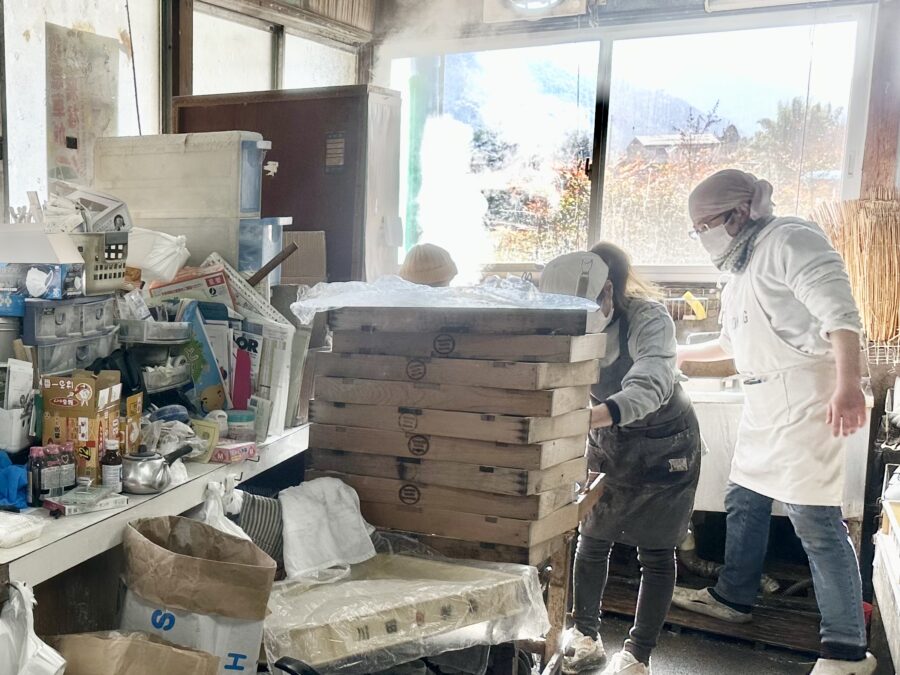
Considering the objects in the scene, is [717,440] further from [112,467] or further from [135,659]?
[135,659]

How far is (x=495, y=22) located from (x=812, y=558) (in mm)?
2824

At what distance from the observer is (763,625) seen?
2980 millimetres

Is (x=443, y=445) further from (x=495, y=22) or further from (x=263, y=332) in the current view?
(x=495, y=22)

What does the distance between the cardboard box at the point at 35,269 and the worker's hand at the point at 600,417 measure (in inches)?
48.9

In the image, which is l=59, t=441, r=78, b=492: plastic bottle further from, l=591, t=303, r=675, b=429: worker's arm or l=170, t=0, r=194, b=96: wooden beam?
l=170, t=0, r=194, b=96: wooden beam

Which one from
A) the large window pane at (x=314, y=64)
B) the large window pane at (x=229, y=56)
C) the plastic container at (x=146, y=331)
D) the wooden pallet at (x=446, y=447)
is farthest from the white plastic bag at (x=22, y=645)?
the large window pane at (x=314, y=64)

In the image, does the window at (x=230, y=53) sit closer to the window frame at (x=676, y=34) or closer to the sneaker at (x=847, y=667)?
the window frame at (x=676, y=34)

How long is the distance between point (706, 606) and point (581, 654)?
70cm

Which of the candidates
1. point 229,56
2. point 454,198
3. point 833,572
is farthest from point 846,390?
point 229,56

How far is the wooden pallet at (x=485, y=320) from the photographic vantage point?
6.05 feet

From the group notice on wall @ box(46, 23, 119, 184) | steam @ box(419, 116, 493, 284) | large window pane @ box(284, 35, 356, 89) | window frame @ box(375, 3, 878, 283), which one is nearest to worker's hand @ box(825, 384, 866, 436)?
window frame @ box(375, 3, 878, 283)

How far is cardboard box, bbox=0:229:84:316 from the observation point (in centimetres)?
159

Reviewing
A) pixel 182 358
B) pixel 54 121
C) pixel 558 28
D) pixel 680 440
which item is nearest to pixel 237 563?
pixel 182 358

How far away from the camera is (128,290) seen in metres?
1.97
